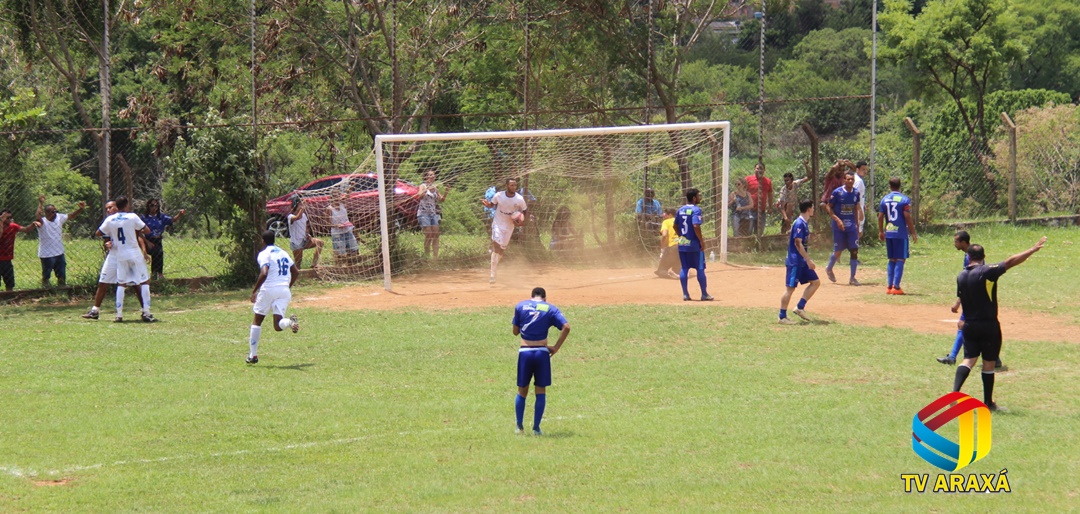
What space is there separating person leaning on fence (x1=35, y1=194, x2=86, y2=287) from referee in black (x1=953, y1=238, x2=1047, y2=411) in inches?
547

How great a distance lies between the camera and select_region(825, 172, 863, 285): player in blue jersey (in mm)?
18250

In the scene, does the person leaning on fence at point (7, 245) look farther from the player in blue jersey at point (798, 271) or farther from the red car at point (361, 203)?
the player in blue jersey at point (798, 271)

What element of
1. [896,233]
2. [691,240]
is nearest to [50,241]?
[691,240]

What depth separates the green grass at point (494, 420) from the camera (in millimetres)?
7953

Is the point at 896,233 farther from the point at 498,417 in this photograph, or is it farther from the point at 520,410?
the point at 520,410

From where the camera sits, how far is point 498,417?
33.9 ft

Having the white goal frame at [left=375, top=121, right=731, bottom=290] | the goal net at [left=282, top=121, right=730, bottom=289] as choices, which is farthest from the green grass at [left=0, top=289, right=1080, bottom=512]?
the goal net at [left=282, top=121, right=730, bottom=289]

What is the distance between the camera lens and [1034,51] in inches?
2167

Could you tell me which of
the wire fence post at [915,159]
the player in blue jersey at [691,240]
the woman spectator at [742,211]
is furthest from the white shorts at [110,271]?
the wire fence post at [915,159]

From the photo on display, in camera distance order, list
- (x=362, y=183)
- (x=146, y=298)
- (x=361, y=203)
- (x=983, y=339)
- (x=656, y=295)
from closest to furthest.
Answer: (x=983, y=339)
(x=146, y=298)
(x=656, y=295)
(x=362, y=183)
(x=361, y=203)

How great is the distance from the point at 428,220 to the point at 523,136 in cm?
251

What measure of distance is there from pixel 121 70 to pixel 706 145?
27.0 meters

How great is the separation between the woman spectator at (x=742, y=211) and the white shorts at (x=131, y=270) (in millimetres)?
11639

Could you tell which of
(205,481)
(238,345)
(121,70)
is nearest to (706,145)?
(238,345)
